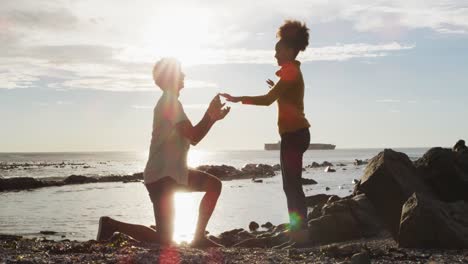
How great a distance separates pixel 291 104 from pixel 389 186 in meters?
2.99

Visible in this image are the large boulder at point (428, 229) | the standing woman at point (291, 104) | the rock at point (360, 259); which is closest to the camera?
the rock at point (360, 259)

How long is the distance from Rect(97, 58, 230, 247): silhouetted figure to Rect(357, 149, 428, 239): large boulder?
3755 mm

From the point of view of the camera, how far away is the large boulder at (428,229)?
800 centimetres

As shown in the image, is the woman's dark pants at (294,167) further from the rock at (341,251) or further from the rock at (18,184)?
the rock at (18,184)

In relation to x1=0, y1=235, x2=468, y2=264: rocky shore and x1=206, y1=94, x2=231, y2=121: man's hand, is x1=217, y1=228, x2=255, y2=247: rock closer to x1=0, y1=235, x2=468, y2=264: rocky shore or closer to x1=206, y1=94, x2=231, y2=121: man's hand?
x1=0, y1=235, x2=468, y2=264: rocky shore

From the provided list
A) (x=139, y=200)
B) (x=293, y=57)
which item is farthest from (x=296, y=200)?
(x=139, y=200)

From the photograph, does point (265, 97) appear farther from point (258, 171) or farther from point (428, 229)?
point (258, 171)

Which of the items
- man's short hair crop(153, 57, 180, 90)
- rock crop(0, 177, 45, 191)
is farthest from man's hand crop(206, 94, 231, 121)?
rock crop(0, 177, 45, 191)

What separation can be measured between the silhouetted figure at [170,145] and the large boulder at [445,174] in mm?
5525

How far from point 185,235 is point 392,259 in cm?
833

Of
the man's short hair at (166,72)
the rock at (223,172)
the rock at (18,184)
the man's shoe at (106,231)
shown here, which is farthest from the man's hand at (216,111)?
the rock at (223,172)

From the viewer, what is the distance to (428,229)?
8039mm

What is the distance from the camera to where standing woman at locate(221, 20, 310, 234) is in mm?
8148

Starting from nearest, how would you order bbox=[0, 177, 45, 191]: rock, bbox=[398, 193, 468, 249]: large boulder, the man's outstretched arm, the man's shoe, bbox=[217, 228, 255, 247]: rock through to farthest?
the man's outstretched arm < bbox=[398, 193, 468, 249]: large boulder < the man's shoe < bbox=[217, 228, 255, 247]: rock < bbox=[0, 177, 45, 191]: rock
